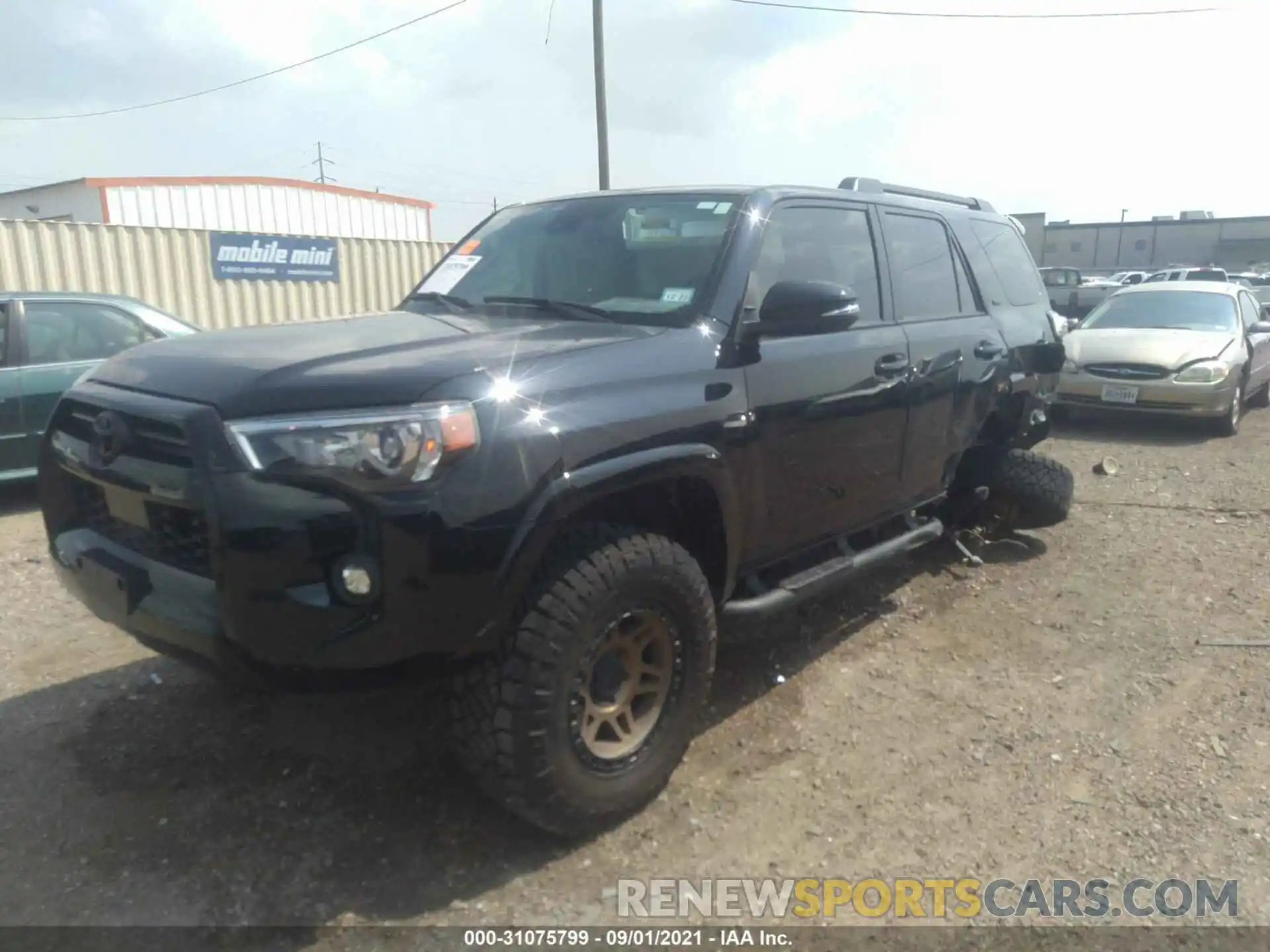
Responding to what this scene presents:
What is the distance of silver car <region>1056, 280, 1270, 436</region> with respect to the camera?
31.3ft

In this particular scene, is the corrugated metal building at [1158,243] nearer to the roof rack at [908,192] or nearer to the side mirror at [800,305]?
the roof rack at [908,192]

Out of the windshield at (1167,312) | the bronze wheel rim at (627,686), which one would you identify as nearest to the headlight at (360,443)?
the bronze wheel rim at (627,686)

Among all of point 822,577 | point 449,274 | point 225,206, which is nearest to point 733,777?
point 822,577

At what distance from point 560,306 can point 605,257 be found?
31cm

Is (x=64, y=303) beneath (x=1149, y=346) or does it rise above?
above

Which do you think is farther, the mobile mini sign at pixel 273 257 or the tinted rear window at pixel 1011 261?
the mobile mini sign at pixel 273 257

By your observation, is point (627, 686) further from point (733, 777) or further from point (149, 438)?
point (149, 438)

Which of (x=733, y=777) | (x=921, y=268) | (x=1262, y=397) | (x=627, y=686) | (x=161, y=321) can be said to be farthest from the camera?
(x=1262, y=397)

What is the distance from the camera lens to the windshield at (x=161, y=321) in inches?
277

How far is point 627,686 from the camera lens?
2.91 metres

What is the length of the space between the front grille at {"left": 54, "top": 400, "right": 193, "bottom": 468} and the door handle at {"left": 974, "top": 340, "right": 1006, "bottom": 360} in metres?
3.53

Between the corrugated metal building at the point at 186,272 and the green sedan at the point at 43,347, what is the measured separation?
3.18 m

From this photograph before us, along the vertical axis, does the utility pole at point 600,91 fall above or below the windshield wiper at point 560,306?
above

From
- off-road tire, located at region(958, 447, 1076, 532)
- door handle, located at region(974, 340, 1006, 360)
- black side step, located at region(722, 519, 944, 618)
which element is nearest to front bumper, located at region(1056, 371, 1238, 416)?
off-road tire, located at region(958, 447, 1076, 532)
